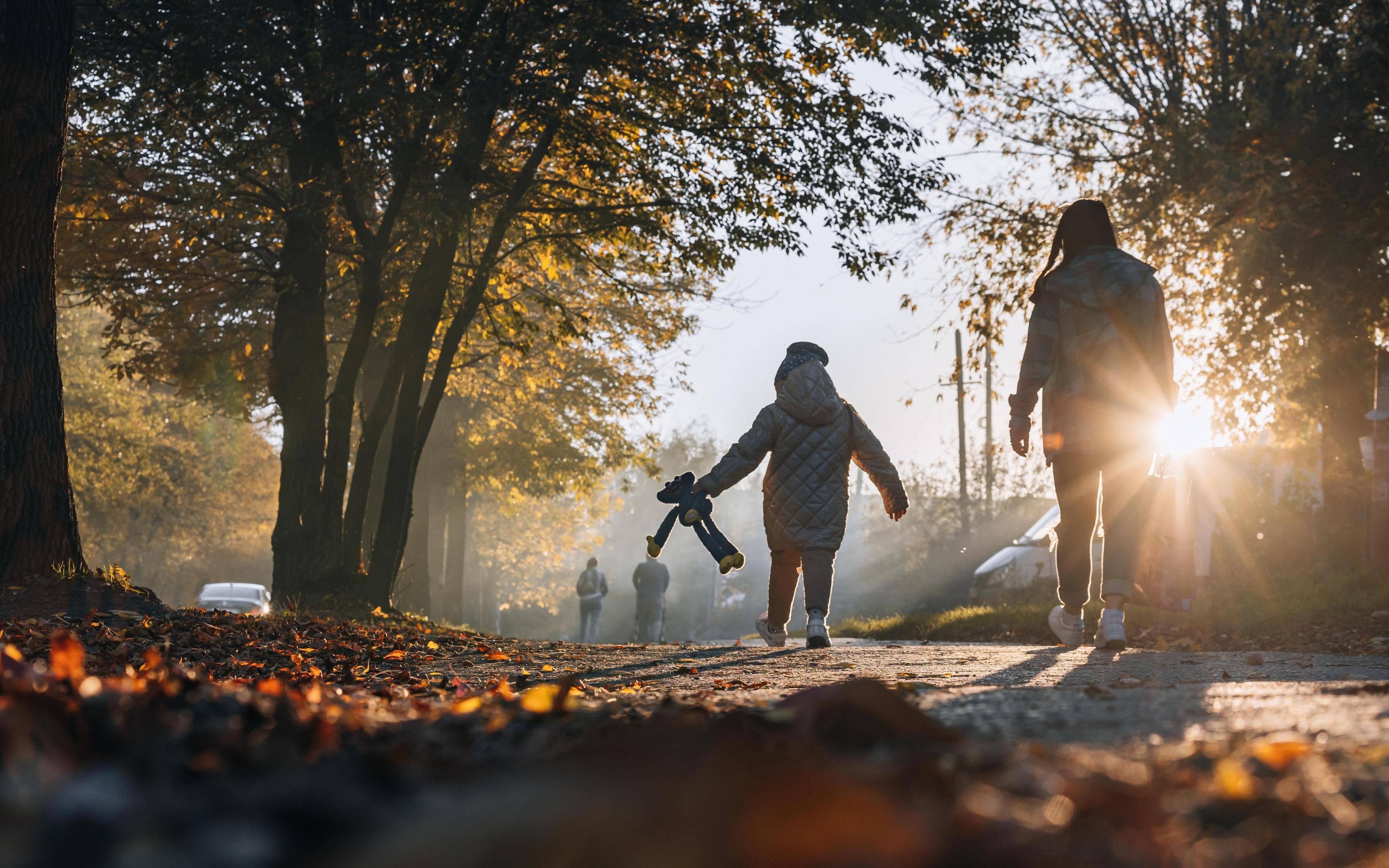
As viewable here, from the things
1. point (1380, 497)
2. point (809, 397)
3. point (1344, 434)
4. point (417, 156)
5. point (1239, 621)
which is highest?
point (417, 156)

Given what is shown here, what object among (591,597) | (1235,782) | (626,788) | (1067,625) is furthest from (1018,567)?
(626,788)

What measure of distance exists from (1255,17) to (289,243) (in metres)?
12.8

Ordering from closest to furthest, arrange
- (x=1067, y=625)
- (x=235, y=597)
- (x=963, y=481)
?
1. (x=1067, y=625)
2. (x=235, y=597)
3. (x=963, y=481)

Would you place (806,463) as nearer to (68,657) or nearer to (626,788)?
(68,657)

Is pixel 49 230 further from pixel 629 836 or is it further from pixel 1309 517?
pixel 1309 517

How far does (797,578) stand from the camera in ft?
26.9

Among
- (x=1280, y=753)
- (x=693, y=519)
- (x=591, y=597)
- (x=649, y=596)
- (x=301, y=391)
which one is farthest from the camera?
(x=591, y=597)

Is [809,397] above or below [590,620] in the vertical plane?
above

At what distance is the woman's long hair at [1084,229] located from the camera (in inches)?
234

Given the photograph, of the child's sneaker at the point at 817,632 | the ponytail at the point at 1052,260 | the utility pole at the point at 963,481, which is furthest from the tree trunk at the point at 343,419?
the utility pole at the point at 963,481

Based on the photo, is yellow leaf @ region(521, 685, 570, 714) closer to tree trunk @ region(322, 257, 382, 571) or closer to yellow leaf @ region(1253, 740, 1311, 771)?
yellow leaf @ region(1253, 740, 1311, 771)

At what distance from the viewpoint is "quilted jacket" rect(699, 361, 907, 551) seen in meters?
7.71

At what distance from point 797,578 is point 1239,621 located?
14.5ft

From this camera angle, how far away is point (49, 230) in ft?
22.9
